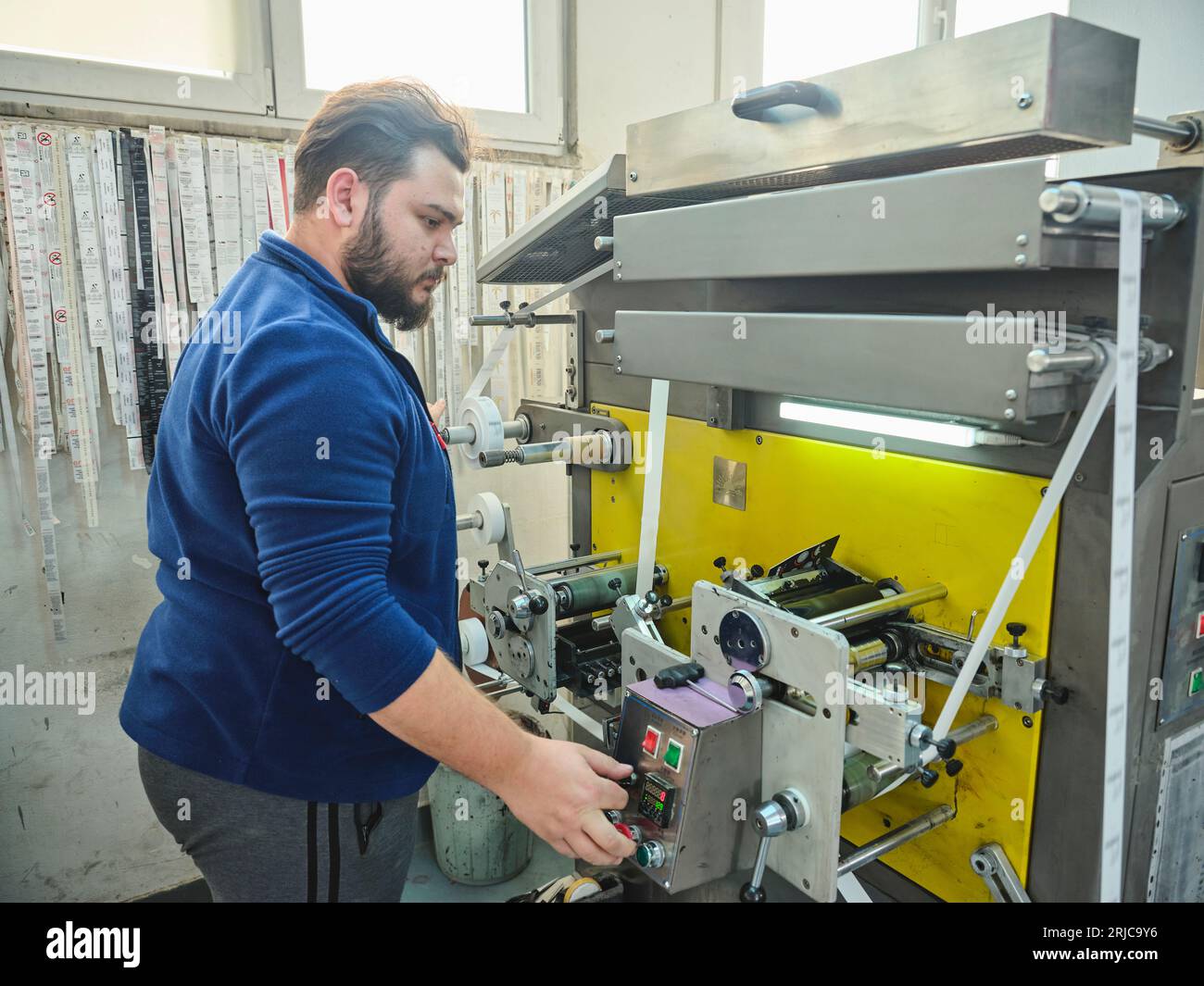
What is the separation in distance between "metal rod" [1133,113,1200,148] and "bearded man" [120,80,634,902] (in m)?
0.80

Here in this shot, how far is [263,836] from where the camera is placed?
1.11m

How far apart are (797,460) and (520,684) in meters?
0.59

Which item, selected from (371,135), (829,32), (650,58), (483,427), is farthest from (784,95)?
(829,32)

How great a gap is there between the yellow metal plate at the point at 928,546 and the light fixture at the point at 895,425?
0.06 m

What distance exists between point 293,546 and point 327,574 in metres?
0.04

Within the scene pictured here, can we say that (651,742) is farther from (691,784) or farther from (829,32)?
(829,32)

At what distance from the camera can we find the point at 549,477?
2631mm

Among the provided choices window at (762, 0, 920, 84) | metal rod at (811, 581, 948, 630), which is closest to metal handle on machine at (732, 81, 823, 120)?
metal rod at (811, 581, 948, 630)

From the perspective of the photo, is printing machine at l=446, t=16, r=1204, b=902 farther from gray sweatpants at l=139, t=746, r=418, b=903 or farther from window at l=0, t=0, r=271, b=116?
window at l=0, t=0, r=271, b=116

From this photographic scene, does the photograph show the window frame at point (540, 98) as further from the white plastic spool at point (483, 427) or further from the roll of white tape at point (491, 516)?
the roll of white tape at point (491, 516)

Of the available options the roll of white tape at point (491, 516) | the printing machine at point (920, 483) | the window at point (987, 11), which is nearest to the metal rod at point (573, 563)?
the roll of white tape at point (491, 516)

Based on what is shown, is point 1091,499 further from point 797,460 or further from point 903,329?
point 797,460

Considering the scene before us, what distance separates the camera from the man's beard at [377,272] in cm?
111

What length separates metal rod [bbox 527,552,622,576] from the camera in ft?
5.39
